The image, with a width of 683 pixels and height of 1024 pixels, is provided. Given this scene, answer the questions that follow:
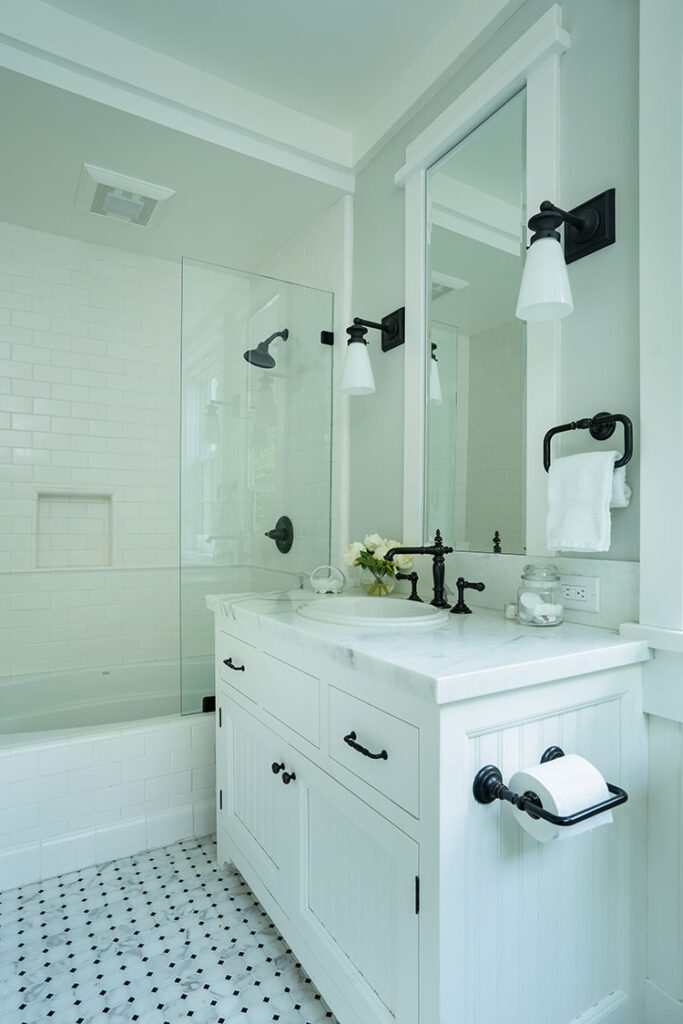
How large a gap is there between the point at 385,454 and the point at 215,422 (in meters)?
0.66

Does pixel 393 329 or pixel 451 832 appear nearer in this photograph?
pixel 451 832

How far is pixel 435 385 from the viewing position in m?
2.01

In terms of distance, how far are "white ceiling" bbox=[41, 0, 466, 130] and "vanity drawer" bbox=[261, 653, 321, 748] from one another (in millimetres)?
2006

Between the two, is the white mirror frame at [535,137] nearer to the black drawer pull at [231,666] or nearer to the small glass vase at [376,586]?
the small glass vase at [376,586]

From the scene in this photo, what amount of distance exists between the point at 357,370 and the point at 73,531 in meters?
1.91

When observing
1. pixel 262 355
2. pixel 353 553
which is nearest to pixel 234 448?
pixel 262 355

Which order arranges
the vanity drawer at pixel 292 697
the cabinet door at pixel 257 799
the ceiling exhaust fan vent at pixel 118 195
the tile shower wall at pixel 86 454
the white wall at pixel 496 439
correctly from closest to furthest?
the vanity drawer at pixel 292 697 → the cabinet door at pixel 257 799 → the white wall at pixel 496 439 → the ceiling exhaust fan vent at pixel 118 195 → the tile shower wall at pixel 86 454

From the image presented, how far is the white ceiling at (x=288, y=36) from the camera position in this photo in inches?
71.6

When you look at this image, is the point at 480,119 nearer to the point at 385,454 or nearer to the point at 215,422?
the point at 385,454

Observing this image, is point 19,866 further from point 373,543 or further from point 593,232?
point 593,232

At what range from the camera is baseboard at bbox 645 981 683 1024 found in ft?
4.00

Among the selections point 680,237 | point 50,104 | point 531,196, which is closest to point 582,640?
point 680,237

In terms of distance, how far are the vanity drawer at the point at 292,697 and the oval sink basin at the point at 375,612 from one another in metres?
0.15

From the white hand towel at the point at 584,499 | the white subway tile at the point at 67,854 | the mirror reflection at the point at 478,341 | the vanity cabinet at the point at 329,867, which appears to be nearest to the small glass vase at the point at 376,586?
the mirror reflection at the point at 478,341
